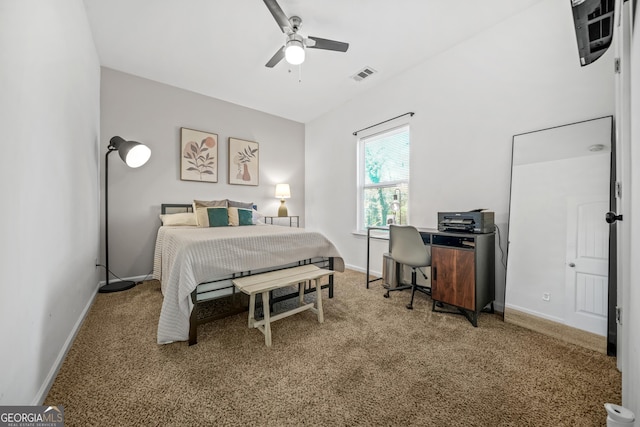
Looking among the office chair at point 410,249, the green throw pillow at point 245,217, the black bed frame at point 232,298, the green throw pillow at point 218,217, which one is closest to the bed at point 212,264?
the black bed frame at point 232,298

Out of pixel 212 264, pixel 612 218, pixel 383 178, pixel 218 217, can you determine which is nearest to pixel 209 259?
pixel 212 264

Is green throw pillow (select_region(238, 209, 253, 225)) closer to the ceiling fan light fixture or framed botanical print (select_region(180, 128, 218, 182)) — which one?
framed botanical print (select_region(180, 128, 218, 182))

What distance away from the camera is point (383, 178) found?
362 centimetres

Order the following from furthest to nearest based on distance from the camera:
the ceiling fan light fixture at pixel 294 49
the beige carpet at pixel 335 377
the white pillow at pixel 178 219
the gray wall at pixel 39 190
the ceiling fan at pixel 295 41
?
the white pillow at pixel 178 219 < the ceiling fan light fixture at pixel 294 49 < the ceiling fan at pixel 295 41 < the beige carpet at pixel 335 377 < the gray wall at pixel 39 190

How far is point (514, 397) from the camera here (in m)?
1.28

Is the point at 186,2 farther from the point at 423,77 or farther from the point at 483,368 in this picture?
the point at 483,368

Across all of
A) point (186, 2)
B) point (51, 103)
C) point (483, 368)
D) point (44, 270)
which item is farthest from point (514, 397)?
point (186, 2)

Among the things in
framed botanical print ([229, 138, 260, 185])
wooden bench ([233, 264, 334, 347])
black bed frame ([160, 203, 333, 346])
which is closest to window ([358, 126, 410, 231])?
black bed frame ([160, 203, 333, 346])

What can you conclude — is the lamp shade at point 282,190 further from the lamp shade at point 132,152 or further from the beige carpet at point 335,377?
the beige carpet at point 335,377

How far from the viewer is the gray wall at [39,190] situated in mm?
958

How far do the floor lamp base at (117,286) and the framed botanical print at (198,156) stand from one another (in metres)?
1.60

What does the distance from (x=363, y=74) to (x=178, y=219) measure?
3247 mm

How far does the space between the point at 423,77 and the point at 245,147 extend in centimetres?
296

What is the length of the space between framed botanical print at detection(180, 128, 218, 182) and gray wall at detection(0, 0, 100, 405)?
5.06 feet
